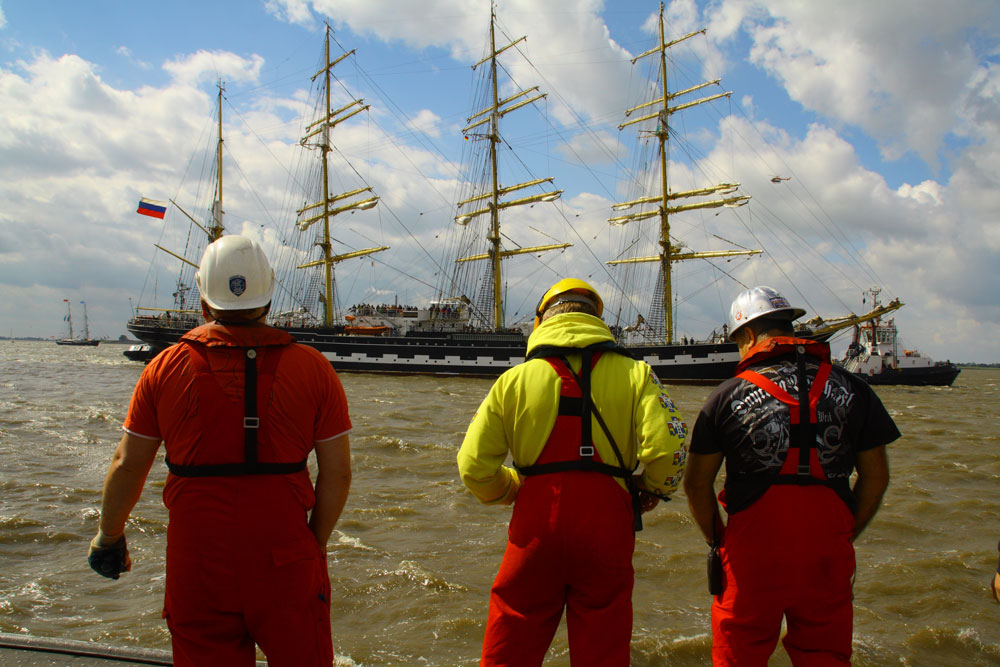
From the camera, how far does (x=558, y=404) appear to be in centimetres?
210

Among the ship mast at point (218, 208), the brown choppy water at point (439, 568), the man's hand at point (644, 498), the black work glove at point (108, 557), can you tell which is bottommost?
the brown choppy water at point (439, 568)

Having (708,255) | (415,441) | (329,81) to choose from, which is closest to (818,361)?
(415,441)

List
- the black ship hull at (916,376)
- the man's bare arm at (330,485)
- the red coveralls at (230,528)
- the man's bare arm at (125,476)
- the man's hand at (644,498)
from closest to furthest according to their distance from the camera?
the red coveralls at (230,528) → the man's bare arm at (125,476) → the man's bare arm at (330,485) → the man's hand at (644,498) → the black ship hull at (916,376)

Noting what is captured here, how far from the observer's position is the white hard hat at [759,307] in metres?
2.48

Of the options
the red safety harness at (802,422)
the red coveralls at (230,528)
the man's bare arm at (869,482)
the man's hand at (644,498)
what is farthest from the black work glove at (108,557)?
the man's bare arm at (869,482)

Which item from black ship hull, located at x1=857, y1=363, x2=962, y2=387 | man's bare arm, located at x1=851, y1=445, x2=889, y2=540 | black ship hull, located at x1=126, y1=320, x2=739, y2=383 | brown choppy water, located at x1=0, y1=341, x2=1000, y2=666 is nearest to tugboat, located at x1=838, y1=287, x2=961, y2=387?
black ship hull, located at x1=857, y1=363, x2=962, y2=387

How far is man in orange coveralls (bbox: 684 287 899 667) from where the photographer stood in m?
2.15

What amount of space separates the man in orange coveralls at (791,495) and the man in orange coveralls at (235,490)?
151 centimetres

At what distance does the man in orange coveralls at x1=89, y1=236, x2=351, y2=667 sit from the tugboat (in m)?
51.5

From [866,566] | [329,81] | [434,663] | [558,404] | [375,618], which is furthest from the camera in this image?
[329,81]

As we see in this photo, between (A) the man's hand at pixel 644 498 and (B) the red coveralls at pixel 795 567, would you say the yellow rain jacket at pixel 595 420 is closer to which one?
(A) the man's hand at pixel 644 498

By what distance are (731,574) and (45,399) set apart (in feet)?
79.9

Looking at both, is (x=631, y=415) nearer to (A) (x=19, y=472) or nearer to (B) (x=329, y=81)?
(A) (x=19, y=472)

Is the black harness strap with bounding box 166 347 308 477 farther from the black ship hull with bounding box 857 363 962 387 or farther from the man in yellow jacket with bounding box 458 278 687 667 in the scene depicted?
the black ship hull with bounding box 857 363 962 387
